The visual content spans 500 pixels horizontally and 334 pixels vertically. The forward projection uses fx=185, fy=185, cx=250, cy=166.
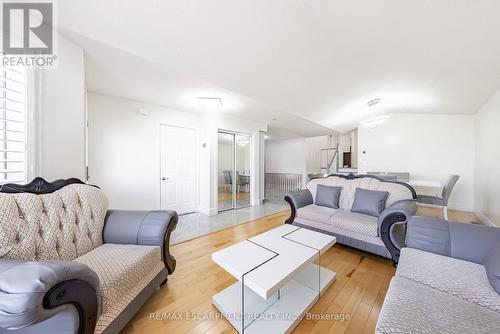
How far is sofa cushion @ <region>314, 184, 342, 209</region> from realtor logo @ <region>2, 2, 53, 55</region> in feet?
12.3

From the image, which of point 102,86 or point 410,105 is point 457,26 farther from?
point 102,86

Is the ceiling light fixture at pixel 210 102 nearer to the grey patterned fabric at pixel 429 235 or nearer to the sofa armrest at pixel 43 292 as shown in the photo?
the sofa armrest at pixel 43 292

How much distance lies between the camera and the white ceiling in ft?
5.60

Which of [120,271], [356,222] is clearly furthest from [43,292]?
[356,222]

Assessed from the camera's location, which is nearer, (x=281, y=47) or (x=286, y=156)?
(x=281, y=47)

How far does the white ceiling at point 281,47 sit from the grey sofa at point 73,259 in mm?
1545

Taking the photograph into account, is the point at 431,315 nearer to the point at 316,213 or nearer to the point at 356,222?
the point at 356,222

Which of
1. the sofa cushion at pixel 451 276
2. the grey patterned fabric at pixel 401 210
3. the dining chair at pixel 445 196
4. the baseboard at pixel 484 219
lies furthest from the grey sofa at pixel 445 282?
the baseboard at pixel 484 219

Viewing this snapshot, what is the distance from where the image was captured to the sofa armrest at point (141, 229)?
166 cm

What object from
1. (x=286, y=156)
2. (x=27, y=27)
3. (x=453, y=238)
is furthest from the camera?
(x=286, y=156)

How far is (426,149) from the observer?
17.3ft

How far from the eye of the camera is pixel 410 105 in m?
4.66

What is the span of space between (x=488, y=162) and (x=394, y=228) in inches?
A: 137

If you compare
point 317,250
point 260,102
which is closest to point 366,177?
point 317,250
